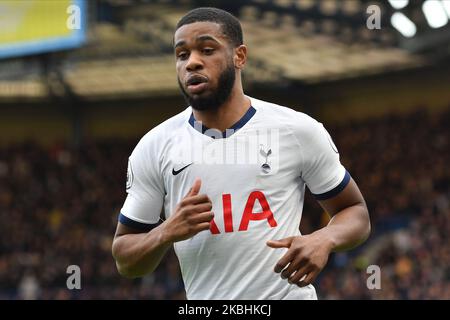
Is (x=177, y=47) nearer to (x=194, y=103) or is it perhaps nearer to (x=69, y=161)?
(x=194, y=103)

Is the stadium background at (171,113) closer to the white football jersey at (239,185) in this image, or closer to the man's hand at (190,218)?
the white football jersey at (239,185)

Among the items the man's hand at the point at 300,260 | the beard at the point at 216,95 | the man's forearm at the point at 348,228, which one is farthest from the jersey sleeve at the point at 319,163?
the man's hand at the point at 300,260

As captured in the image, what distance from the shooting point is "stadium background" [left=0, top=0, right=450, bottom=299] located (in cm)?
1892

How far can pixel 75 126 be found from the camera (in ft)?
92.2

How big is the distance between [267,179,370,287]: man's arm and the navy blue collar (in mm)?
496

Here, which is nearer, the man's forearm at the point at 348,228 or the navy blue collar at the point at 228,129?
the man's forearm at the point at 348,228

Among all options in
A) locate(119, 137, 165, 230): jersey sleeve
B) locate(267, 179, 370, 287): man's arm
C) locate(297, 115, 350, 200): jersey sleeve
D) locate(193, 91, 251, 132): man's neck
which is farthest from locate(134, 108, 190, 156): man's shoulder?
locate(267, 179, 370, 287): man's arm

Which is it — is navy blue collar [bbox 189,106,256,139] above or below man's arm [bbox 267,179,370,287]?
above

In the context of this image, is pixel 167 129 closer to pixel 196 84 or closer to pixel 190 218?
pixel 196 84

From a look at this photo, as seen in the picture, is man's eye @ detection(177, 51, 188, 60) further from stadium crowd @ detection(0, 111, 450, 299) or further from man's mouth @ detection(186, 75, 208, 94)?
stadium crowd @ detection(0, 111, 450, 299)

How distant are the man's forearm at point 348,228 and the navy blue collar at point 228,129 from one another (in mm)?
561

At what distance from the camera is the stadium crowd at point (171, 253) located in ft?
59.7

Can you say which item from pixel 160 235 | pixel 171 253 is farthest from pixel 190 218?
pixel 171 253

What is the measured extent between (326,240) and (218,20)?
1.02m
